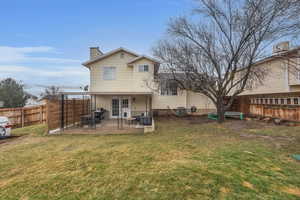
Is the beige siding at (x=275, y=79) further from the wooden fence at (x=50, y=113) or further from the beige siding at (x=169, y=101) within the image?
the wooden fence at (x=50, y=113)

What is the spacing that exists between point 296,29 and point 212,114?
9.06 m

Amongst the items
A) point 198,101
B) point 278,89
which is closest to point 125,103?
point 198,101

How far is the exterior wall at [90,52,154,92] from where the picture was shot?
1373 cm

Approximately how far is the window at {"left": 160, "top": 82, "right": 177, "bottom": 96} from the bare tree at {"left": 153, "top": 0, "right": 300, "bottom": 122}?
0.94m

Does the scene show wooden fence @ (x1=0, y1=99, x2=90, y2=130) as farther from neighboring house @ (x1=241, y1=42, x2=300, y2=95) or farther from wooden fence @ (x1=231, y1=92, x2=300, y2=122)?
wooden fence @ (x1=231, y1=92, x2=300, y2=122)

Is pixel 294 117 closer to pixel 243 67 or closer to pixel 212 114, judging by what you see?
pixel 243 67

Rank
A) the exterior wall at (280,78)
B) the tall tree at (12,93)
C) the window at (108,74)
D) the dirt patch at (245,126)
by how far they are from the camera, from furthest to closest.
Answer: the tall tree at (12,93) → the window at (108,74) → the exterior wall at (280,78) → the dirt patch at (245,126)

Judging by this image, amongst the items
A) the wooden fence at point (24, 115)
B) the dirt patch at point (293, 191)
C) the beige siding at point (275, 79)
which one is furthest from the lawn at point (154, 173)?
the beige siding at point (275, 79)

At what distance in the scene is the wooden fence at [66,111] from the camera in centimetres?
866

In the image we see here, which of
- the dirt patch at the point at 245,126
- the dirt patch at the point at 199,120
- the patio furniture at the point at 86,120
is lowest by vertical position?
the dirt patch at the point at 245,126

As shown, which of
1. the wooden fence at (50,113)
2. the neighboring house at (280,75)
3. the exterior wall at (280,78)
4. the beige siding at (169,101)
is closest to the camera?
the wooden fence at (50,113)

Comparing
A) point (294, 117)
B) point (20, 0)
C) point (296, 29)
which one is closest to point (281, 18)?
point (296, 29)

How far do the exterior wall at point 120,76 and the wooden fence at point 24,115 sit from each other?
479cm

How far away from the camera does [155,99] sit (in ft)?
48.2
